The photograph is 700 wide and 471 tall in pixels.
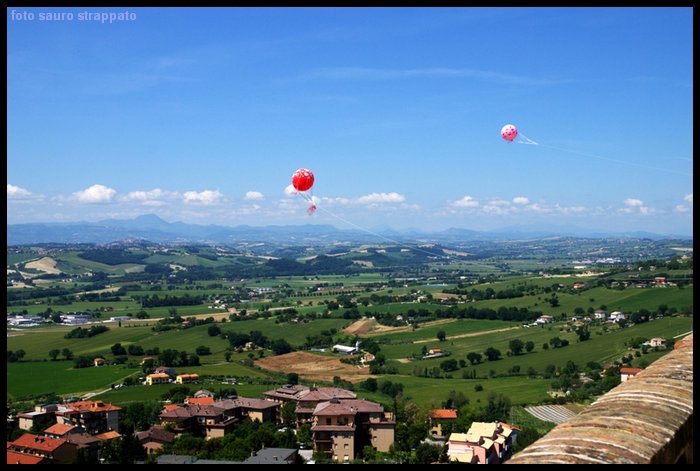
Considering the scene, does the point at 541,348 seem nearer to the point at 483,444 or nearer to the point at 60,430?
the point at 483,444

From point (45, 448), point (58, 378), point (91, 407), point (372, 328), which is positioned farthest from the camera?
point (372, 328)

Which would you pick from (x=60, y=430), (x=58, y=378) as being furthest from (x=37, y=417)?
(x=58, y=378)

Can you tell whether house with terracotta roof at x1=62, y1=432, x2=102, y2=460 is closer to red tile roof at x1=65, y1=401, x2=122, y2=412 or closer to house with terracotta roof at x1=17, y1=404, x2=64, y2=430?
red tile roof at x1=65, y1=401, x2=122, y2=412

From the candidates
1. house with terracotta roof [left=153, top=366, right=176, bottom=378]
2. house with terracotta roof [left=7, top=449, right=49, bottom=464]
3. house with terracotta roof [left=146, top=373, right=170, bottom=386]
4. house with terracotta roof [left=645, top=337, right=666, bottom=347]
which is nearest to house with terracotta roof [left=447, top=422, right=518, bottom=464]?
house with terracotta roof [left=7, top=449, right=49, bottom=464]

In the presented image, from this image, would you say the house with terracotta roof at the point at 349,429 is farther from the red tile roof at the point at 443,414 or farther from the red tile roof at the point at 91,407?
the red tile roof at the point at 91,407

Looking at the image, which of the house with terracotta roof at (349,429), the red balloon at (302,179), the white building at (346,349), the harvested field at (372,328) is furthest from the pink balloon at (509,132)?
the harvested field at (372,328)
